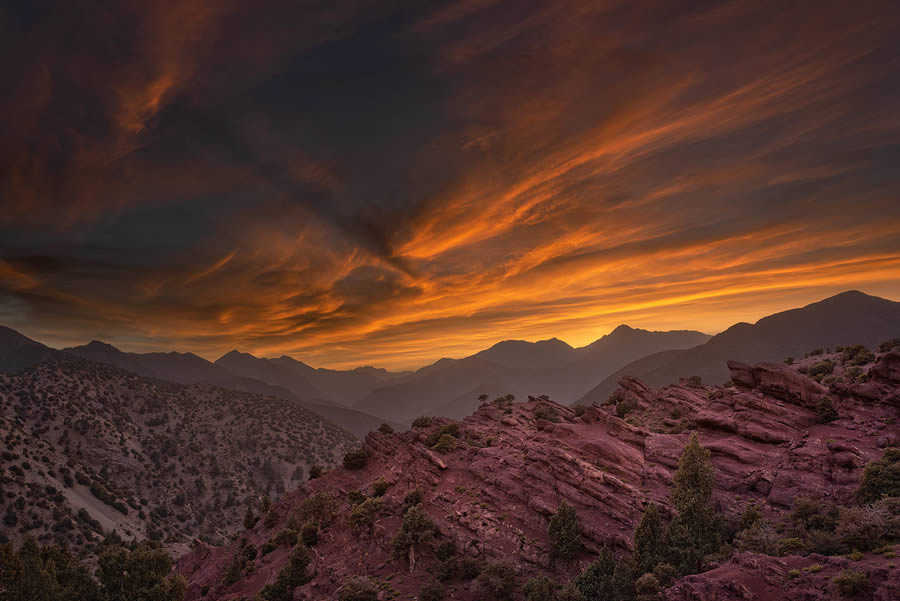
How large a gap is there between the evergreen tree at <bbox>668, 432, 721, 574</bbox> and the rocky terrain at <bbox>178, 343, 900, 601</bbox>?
47.2 inches

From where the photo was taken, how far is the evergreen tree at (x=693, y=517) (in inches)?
1146

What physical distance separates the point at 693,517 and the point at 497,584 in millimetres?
16923

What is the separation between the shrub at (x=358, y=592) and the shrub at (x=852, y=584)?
31142 mm

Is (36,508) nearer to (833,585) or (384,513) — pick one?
(384,513)

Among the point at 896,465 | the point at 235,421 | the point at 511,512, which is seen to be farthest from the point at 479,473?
the point at 235,421

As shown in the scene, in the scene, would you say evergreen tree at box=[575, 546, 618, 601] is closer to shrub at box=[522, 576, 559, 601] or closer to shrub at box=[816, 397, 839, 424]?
shrub at box=[522, 576, 559, 601]

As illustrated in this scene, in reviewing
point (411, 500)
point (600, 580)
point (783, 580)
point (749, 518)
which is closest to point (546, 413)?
point (411, 500)

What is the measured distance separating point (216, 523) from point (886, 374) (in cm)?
13923

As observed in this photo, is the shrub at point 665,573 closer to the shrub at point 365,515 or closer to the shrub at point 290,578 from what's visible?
the shrub at point 365,515

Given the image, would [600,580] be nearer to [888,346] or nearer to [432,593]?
[432,593]

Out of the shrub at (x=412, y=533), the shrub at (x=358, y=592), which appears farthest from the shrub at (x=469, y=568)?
the shrub at (x=358, y=592)

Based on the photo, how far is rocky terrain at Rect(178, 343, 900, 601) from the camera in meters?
25.4

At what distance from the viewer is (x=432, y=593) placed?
3180cm

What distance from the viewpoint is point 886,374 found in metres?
40.7
